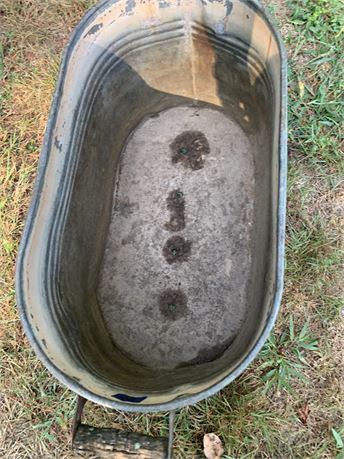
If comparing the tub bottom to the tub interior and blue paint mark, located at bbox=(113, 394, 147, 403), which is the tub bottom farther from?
blue paint mark, located at bbox=(113, 394, 147, 403)

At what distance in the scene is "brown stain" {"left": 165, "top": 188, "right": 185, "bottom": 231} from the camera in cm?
176

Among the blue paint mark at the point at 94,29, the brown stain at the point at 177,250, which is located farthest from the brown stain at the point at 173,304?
the blue paint mark at the point at 94,29

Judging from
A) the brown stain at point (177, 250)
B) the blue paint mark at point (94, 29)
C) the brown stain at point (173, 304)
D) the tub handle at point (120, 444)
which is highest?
the blue paint mark at point (94, 29)

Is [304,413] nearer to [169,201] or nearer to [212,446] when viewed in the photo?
[212,446]

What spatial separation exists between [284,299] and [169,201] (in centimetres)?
54

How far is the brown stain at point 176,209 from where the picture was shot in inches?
69.1

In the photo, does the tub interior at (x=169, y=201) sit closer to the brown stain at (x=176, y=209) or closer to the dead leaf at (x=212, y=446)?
the brown stain at (x=176, y=209)

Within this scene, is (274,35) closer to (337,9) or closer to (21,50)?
(337,9)

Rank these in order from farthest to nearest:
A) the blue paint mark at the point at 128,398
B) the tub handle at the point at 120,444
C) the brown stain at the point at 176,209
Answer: the brown stain at the point at 176,209
the tub handle at the point at 120,444
the blue paint mark at the point at 128,398

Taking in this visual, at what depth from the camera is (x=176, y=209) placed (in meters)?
1.78

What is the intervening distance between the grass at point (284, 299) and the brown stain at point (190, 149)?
340 mm

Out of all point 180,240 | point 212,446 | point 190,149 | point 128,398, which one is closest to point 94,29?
point 190,149

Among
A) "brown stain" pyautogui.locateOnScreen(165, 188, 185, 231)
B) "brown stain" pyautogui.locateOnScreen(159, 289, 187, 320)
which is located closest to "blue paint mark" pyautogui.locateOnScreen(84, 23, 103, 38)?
"brown stain" pyautogui.locateOnScreen(165, 188, 185, 231)

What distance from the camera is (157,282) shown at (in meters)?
1.71
